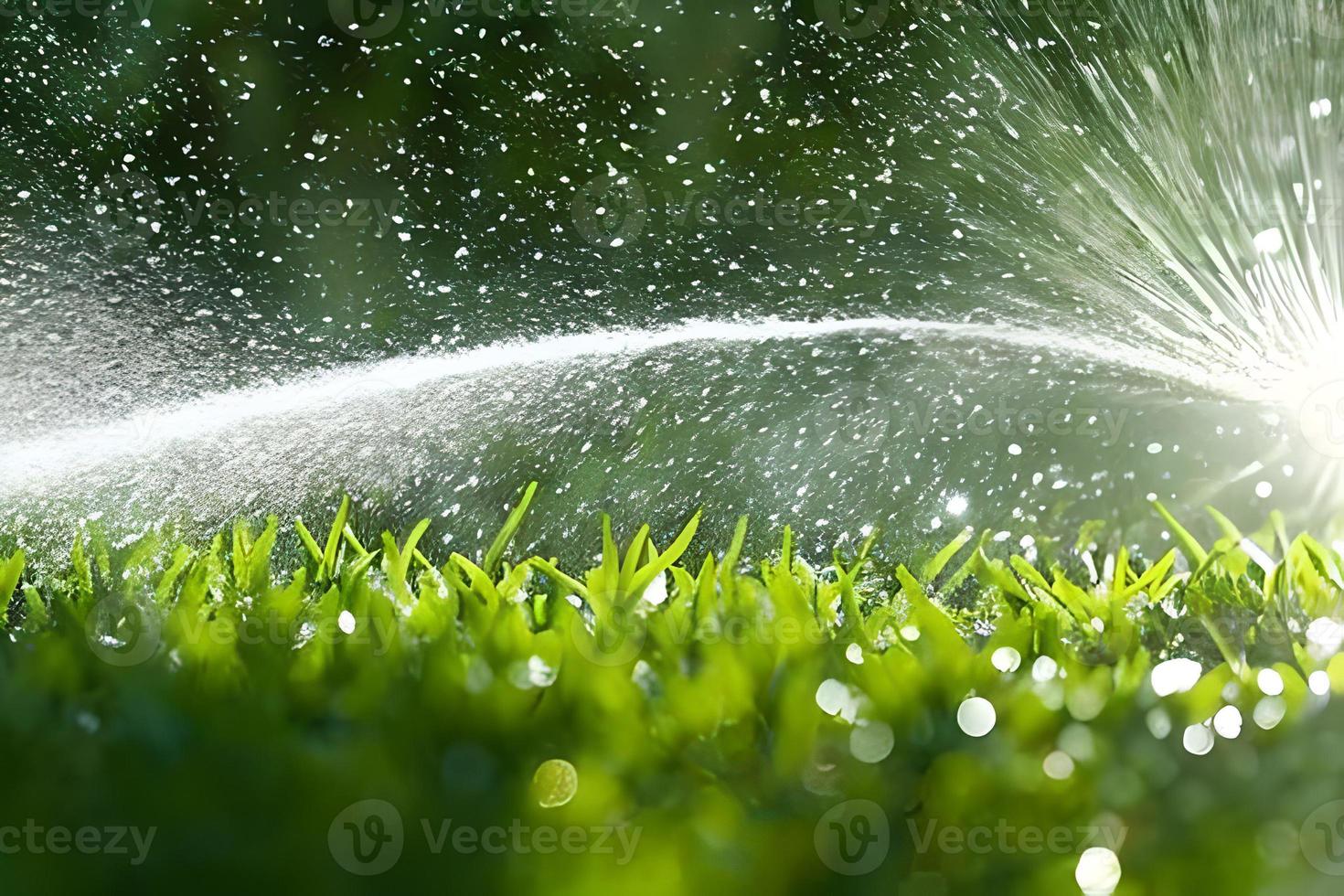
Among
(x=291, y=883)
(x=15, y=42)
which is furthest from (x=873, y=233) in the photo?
(x=291, y=883)

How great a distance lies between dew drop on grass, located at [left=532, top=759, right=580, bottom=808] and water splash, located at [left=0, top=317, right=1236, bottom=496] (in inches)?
125

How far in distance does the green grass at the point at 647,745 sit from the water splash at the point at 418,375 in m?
2.32

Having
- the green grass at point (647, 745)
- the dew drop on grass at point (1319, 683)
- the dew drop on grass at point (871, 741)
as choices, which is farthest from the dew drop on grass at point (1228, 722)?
the dew drop on grass at point (871, 741)

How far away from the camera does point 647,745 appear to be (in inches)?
45.3

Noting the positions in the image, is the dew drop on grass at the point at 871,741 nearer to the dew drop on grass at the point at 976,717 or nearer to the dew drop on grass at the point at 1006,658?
the dew drop on grass at the point at 976,717

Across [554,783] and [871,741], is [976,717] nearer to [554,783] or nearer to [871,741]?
[871,741]

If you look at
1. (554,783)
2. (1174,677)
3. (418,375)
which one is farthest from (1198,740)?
(418,375)

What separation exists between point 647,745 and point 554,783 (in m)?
0.13

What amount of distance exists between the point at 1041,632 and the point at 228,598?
1390mm

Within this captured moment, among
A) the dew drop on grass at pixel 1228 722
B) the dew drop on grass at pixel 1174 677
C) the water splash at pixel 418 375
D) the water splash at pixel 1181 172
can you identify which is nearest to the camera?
the dew drop on grass at pixel 1228 722

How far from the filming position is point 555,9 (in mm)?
4988

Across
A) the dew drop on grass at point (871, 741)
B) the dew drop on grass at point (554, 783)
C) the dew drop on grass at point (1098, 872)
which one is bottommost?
the dew drop on grass at point (1098, 872)

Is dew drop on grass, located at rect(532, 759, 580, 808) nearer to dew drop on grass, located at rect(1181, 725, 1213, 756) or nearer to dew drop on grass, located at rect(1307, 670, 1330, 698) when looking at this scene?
dew drop on grass, located at rect(1181, 725, 1213, 756)

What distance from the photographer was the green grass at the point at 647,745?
93cm
